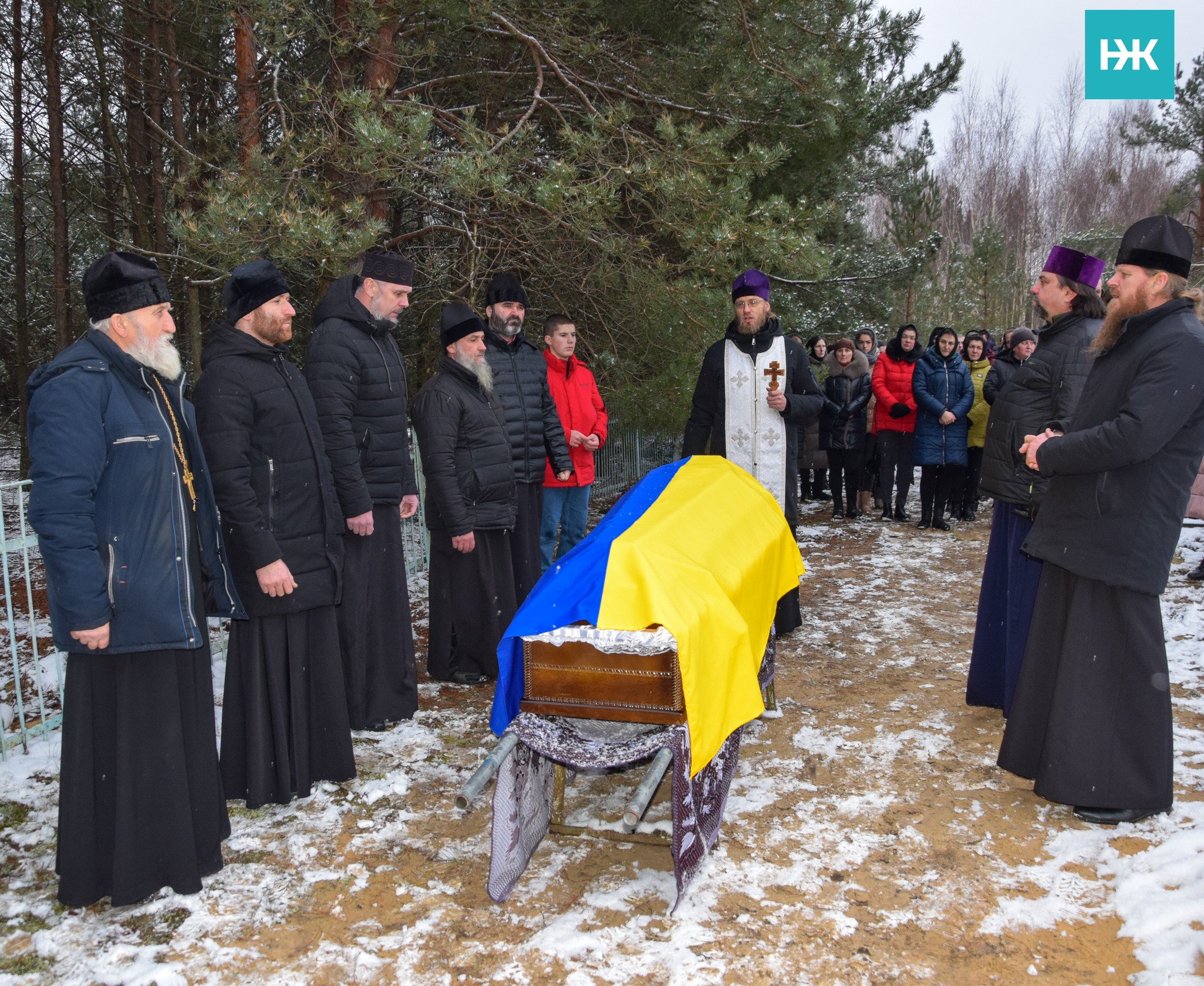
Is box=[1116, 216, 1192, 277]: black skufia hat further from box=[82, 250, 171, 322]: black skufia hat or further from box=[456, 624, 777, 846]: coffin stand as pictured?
box=[82, 250, 171, 322]: black skufia hat

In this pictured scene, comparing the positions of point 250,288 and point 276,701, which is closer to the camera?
point 250,288

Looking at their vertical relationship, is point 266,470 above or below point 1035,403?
below

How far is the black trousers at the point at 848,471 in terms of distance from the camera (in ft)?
32.8

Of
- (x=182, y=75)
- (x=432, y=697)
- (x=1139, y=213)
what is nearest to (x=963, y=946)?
(x=432, y=697)

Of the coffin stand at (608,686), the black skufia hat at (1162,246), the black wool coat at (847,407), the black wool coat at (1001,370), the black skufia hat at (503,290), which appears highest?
the black skufia hat at (1162,246)

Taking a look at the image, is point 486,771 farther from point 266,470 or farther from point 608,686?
point 266,470

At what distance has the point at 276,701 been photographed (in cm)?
370

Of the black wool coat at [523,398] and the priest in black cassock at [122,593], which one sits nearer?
the priest in black cassock at [122,593]

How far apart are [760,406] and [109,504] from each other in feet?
12.9

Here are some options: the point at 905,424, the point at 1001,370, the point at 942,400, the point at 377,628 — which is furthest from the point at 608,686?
the point at 905,424

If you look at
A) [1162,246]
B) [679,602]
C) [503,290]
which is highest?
[1162,246]

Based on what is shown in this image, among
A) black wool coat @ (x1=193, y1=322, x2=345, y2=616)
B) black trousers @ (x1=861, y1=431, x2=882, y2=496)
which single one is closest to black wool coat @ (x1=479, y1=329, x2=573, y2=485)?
black wool coat @ (x1=193, y1=322, x2=345, y2=616)

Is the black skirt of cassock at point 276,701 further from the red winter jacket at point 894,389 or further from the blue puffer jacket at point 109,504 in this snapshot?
the red winter jacket at point 894,389

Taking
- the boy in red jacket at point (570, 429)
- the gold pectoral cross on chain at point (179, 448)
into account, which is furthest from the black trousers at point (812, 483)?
the gold pectoral cross on chain at point (179, 448)
